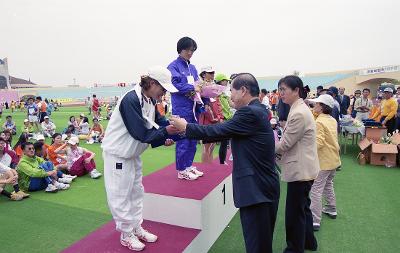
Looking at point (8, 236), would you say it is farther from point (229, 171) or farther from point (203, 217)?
point (229, 171)

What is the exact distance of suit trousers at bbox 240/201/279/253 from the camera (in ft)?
6.98

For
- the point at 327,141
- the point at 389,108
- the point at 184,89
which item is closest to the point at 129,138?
the point at 184,89

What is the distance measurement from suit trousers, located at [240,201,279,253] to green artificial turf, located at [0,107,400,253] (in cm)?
119

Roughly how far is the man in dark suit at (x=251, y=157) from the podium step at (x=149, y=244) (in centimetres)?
76

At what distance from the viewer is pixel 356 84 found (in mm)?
28734

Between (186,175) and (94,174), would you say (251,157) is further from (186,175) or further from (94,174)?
(94,174)

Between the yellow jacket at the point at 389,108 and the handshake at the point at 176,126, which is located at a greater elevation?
the handshake at the point at 176,126

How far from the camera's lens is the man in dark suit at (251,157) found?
2082 millimetres

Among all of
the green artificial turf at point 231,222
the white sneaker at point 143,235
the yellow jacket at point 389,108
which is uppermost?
the yellow jacket at point 389,108

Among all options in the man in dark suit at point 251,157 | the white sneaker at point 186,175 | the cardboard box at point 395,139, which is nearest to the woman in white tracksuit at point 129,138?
the man in dark suit at point 251,157

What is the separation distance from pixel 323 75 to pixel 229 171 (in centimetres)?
3232

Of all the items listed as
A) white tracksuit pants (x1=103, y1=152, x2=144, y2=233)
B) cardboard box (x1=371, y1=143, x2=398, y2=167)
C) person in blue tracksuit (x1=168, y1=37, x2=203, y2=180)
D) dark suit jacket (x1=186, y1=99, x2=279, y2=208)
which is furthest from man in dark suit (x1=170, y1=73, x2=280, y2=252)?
cardboard box (x1=371, y1=143, x2=398, y2=167)

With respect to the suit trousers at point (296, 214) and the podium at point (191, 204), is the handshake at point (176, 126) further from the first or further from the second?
the suit trousers at point (296, 214)

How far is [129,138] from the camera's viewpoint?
2389 millimetres
